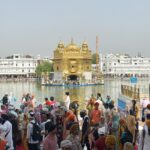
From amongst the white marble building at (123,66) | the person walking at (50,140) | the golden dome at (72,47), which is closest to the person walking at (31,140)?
the person walking at (50,140)

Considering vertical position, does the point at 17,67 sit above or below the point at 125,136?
above

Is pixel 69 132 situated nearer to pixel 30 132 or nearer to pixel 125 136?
pixel 125 136

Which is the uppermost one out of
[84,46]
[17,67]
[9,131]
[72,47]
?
[84,46]

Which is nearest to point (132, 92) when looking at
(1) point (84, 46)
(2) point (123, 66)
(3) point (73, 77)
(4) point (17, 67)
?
(3) point (73, 77)

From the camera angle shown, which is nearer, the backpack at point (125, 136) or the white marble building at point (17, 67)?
the backpack at point (125, 136)

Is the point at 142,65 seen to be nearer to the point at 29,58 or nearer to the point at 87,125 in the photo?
the point at 29,58

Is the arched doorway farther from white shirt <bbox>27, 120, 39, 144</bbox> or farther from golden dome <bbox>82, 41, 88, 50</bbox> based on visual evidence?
white shirt <bbox>27, 120, 39, 144</bbox>

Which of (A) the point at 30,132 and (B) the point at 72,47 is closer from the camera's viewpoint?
(A) the point at 30,132

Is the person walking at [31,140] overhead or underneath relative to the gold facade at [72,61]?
underneath

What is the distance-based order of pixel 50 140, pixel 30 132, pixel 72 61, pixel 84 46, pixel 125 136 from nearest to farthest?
pixel 50 140
pixel 125 136
pixel 30 132
pixel 72 61
pixel 84 46

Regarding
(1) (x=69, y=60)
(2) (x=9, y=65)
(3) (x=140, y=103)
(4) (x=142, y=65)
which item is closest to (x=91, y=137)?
(3) (x=140, y=103)

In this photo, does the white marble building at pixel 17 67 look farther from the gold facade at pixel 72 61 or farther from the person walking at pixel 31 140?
the person walking at pixel 31 140

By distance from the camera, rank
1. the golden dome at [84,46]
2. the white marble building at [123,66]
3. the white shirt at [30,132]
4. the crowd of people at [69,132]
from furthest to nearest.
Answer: the white marble building at [123,66]
the golden dome at [84,46]
the white shirt at [30,132]
the crowd of people at [69,132]

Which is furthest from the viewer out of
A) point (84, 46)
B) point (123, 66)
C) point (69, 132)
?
point (123, 66)
